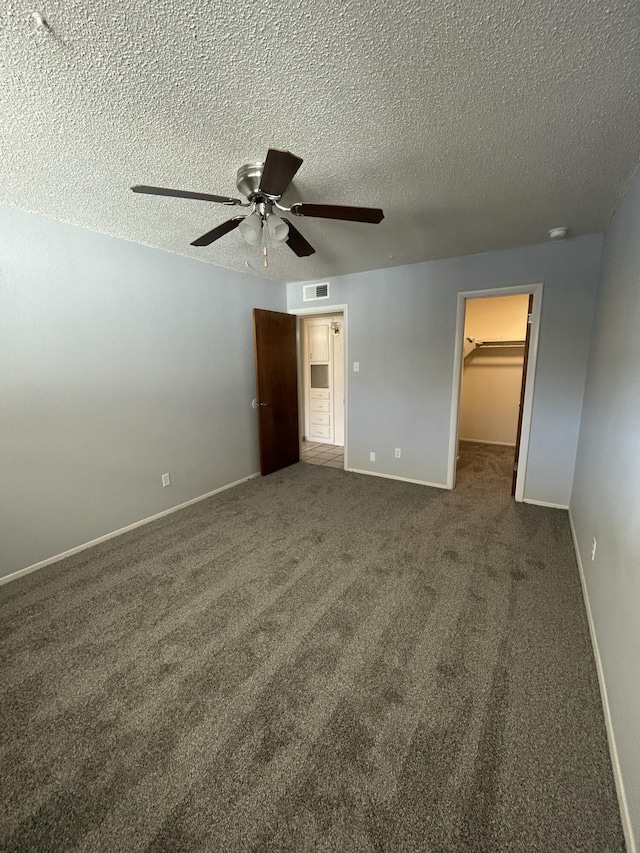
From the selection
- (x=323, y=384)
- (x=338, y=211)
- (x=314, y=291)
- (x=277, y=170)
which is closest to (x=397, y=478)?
(x=323, y=384)

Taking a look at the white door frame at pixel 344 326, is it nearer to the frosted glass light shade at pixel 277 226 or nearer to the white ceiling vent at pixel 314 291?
the white ceiling vent at pixel 314 291

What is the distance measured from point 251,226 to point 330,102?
2.13ft

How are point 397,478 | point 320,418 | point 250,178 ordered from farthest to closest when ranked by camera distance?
point 320,418, point 397,478, point 250,178

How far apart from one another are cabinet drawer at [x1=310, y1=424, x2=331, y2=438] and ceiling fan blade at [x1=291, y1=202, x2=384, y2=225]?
4.40 metres

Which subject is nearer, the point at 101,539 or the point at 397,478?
the point at 101,539

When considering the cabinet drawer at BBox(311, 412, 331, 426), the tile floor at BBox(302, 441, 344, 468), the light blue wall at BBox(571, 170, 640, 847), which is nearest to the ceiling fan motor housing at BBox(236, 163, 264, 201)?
the light blue wall at BBox(571, 170, 640, 847)

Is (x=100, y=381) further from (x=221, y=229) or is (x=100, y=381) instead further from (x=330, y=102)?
(x=330, y=102)

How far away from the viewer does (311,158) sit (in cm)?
171

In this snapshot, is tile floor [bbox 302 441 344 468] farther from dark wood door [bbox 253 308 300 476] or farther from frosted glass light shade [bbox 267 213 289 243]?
frosted glass light shade [bbox 267 213 289 243]

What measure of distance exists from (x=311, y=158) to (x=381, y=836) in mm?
2736

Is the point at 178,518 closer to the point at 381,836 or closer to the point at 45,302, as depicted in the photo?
the point at 45,302

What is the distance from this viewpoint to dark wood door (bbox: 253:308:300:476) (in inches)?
158

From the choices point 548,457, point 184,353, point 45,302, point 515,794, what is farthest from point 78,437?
point 548,457

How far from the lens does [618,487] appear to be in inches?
62.0
